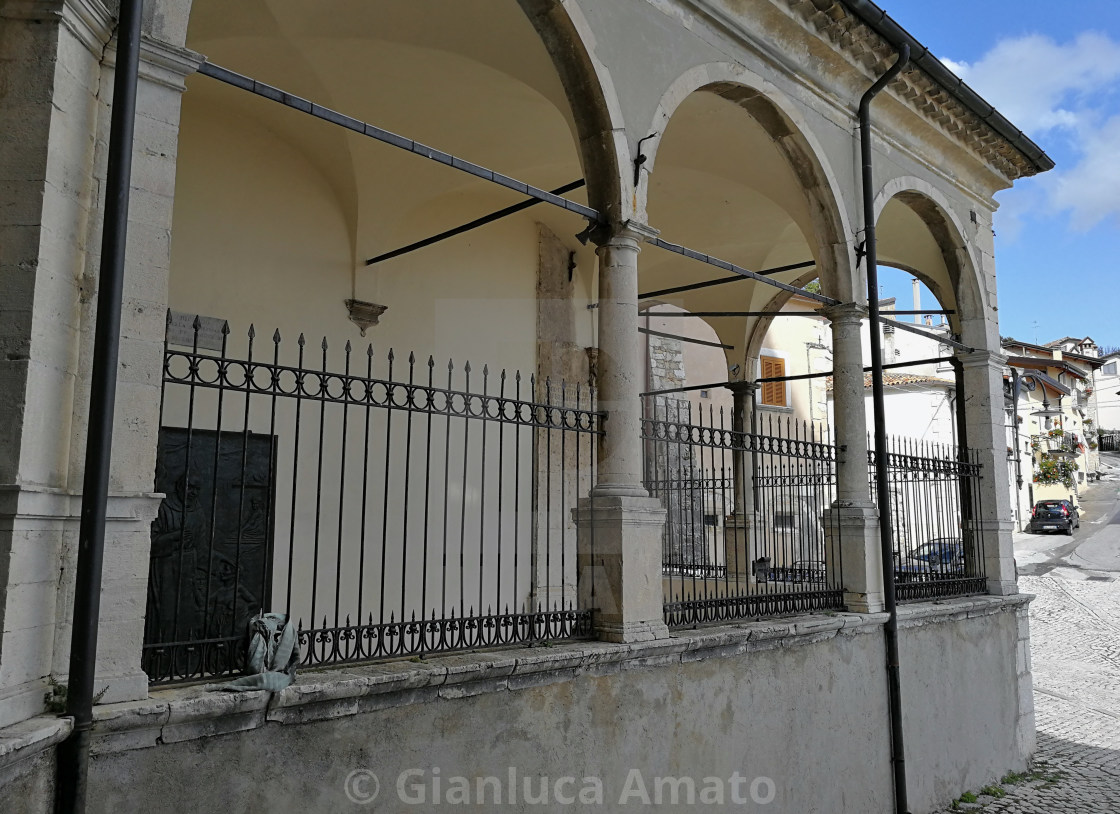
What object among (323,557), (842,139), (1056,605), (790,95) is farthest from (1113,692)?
(323,557)

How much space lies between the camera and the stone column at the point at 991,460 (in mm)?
8906

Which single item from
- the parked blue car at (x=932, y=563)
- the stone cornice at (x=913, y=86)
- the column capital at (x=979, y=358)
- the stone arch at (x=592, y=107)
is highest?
the stone cornice at (x=913, y=86)

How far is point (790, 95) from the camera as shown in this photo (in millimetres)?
6805

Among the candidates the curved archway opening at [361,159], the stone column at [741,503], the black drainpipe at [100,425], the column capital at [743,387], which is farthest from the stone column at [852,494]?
the black drainpipe at [100,425]

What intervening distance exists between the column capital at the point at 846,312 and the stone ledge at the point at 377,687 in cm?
249

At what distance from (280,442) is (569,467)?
11.0 ft

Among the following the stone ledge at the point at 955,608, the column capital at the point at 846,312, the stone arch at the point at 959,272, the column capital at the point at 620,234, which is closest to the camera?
the column capital at the point at 620,234

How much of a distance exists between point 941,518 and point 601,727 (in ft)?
17.6

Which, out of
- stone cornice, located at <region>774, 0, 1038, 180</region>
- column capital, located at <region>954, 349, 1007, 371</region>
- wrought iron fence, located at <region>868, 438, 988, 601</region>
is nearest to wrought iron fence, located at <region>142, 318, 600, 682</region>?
wrought iron fence, located at <region>868, 438, 988, 601</region>

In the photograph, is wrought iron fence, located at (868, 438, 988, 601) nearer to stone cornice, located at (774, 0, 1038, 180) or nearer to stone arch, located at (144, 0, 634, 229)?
stone cornice, located at (774, 0, 1038, 180)

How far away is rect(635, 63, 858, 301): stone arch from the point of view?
20.1 ft

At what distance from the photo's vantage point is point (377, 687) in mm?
3727

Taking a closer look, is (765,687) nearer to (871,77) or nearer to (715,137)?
(715,137)

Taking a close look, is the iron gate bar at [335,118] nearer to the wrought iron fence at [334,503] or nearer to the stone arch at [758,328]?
the wrought iron fence at [334,503]
